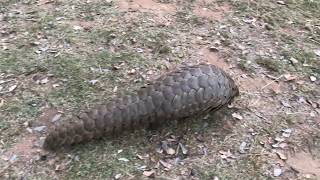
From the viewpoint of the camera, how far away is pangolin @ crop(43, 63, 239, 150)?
2660 millimetres

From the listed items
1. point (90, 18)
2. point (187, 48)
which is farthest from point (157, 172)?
point (90, 18)

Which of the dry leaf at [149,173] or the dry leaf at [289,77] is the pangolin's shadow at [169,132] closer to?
Answer: the dry leaf at [149,173]

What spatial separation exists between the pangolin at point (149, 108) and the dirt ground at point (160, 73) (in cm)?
9

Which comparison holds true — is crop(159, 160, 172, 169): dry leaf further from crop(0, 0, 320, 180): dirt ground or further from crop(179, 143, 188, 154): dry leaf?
crop(179, 143, 188, 154): dry leaf

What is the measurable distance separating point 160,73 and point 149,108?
58cm

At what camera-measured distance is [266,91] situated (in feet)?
10.3

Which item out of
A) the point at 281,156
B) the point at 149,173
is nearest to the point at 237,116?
the point at 281,156

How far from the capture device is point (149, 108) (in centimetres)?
268

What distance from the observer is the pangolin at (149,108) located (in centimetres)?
266

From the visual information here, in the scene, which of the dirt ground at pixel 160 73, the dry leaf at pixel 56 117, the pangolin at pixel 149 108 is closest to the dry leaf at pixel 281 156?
the dirt ground at pixel 160 73

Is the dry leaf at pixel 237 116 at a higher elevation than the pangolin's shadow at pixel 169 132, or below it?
higher

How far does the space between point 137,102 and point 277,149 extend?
814 mm

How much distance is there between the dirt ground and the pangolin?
0.09 m

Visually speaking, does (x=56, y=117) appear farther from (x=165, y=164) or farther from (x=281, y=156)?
(x=281, y=156)
